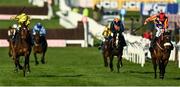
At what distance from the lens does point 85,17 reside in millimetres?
52688

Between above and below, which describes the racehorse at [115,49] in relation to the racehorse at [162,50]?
below

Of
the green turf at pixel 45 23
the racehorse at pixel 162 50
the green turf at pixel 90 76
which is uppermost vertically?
the racehorse at pixel 162 50

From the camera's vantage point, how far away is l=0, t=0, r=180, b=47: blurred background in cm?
4925

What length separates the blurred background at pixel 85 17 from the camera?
49250 mm

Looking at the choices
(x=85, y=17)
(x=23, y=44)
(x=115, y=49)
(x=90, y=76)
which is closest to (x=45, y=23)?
(x=85, y=17)

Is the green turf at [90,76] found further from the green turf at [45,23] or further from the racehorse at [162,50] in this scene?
the green turf at [45,23]

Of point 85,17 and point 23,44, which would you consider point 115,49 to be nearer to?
point 23,44

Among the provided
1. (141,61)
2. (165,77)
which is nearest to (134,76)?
(165,77)

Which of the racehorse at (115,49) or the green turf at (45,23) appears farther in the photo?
the green turf at (45,23)

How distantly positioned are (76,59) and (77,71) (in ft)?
31.0

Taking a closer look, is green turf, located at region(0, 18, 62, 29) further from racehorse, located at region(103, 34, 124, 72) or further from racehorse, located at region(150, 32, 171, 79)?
racehorse, located at region(150, 32, 171, 79)

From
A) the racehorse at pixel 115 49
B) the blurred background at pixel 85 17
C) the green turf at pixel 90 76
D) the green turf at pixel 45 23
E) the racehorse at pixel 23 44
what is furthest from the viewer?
the green turf at pixel 45 23

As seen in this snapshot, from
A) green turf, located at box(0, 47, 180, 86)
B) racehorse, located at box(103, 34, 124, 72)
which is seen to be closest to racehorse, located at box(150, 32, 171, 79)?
green turf, located at box(0, 47, 180, 86)

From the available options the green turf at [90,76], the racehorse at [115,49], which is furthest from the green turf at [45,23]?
the racehorse at [115,49]
